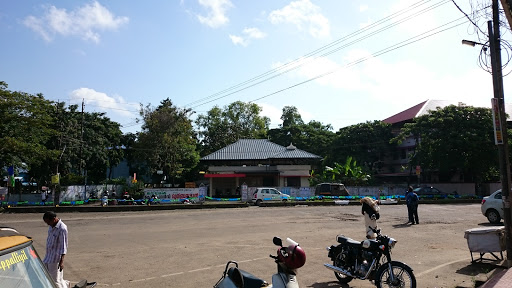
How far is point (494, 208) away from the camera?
54.4ft

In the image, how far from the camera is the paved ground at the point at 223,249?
7816 mm

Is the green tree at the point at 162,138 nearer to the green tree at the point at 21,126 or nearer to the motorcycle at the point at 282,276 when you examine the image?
the green tree at the point at 21,126

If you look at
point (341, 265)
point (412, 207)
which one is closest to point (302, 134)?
point (412, 207)

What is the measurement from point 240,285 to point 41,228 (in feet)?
54.2

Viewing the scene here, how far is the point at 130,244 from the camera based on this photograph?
12.1m

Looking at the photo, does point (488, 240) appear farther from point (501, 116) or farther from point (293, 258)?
point (293, 258)

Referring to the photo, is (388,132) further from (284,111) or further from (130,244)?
(130,244)

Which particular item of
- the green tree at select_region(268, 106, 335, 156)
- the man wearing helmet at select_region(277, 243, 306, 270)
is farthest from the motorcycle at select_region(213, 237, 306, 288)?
the green tree at select_region(268, 106, 335, 156)

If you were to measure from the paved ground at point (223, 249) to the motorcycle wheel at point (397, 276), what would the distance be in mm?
1028

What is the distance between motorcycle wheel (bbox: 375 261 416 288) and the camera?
248 inches

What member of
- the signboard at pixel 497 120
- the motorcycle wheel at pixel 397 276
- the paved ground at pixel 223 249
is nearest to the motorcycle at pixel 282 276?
the motorcycle wheel at pixel 397 276

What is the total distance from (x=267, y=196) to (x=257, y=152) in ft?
45.9

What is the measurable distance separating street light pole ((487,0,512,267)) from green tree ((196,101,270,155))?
5588 centimetres

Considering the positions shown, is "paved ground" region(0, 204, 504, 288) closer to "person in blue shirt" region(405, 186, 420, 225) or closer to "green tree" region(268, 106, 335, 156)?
"person in blue shirt" region(405, 186, 420, 225)
